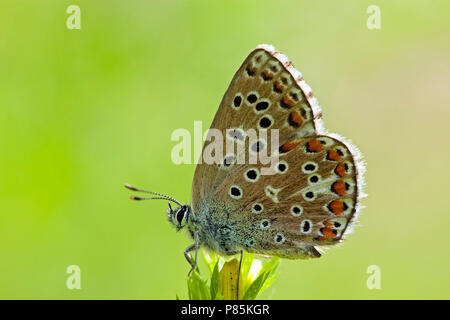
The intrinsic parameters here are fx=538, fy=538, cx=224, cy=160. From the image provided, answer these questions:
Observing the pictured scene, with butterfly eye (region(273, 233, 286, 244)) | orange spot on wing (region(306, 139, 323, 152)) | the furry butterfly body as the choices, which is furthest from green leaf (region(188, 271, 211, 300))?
orange spot on wing (region(306, 139, 323, 152))

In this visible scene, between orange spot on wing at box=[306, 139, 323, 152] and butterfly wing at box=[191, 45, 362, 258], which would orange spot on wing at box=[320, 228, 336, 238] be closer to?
butterfly wing at box=[191, 45, 362, 258]

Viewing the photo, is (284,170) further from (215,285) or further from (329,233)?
(215,285)

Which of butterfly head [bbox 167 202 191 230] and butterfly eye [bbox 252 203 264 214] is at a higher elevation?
butterfly eye [bbox 252 203 264 214]

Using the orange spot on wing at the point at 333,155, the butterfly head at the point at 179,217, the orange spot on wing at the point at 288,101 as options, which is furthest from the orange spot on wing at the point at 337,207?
the butterfly head at the point at 179,217

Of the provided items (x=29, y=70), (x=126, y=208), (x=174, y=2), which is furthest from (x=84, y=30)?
(x=126, y=208)

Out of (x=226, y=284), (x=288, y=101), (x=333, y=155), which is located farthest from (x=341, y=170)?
(x=226, y=284)

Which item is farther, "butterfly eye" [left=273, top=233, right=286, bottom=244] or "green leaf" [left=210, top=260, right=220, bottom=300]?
"butterfly eye" [left=273, top=233, right=286, bottom=244]
